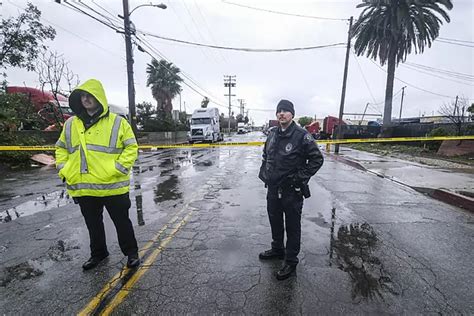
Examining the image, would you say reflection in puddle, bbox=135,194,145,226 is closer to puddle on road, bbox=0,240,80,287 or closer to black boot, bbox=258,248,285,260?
puddle on road, bbox=0,240,80,287

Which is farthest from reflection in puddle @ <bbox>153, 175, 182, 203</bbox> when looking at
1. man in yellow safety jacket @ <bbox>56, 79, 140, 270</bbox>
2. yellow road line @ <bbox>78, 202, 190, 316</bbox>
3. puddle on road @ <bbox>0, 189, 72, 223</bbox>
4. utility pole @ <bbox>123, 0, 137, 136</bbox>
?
utility pole @ <bbox>123, 0, 137, 136</bbox>

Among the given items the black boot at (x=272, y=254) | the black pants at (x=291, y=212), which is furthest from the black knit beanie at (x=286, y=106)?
the black boot at (x=272, y=254)

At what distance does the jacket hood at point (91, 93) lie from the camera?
2.95 m

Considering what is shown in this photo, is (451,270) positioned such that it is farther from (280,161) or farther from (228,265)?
(228,265)

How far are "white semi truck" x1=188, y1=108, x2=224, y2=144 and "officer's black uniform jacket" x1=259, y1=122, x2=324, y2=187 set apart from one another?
25.1m

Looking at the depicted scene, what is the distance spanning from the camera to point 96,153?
2.90m

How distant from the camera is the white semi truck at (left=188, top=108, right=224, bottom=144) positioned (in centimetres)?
2811

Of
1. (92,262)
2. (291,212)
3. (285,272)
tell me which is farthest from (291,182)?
(92,262)

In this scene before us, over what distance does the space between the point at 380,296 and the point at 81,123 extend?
373cm

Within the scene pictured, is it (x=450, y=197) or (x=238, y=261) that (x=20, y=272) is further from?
(x=450, y=197)

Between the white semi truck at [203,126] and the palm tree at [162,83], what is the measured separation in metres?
11.1

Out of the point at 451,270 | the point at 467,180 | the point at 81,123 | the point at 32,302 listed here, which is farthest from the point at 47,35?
the point at 467,180

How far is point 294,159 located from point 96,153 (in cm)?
221

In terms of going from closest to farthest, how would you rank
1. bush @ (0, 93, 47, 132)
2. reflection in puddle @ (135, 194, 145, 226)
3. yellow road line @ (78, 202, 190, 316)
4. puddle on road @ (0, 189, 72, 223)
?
yellow road line @ (78, 202, 190, 316) → reflection in puddle @ (135, 194, 145, 226) → puddle on road @ (0, 189, 72, 223) → bush @ (0, 93, 47, 132)
